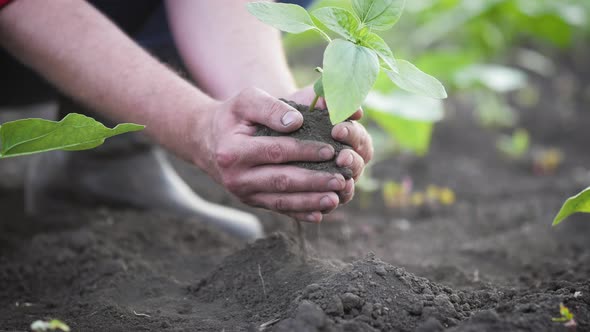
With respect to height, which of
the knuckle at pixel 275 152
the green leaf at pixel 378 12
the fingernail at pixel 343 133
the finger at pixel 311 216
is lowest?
the finger at pixel 311 216

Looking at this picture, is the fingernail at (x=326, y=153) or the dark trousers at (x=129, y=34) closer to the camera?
the fingernail at (x=326, y=153)

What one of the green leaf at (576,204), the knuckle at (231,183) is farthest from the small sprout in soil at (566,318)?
the knuckle at (231,183)

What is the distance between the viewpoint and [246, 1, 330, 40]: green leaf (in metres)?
1.18

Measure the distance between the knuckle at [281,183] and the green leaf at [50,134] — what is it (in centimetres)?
33

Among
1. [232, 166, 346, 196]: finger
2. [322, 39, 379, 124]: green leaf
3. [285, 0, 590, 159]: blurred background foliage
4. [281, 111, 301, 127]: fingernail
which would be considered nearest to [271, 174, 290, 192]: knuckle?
[232, 166, 346, 196]: finger

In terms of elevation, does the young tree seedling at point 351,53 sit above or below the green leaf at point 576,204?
above

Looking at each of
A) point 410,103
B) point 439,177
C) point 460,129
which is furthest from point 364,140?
point 460,129

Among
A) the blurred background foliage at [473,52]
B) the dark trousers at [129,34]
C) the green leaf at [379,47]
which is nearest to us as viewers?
the green leaf at [379,47]

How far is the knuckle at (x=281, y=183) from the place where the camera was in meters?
1.27

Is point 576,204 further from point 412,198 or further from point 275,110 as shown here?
point 412,198

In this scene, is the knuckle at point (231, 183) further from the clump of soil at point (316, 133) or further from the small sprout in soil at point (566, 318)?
the small sprout in soil at point (566, 318)

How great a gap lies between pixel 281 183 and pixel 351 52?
0.29 meters

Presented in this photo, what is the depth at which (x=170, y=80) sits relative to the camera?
1.42 meters

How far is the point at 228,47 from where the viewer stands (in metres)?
1.69
